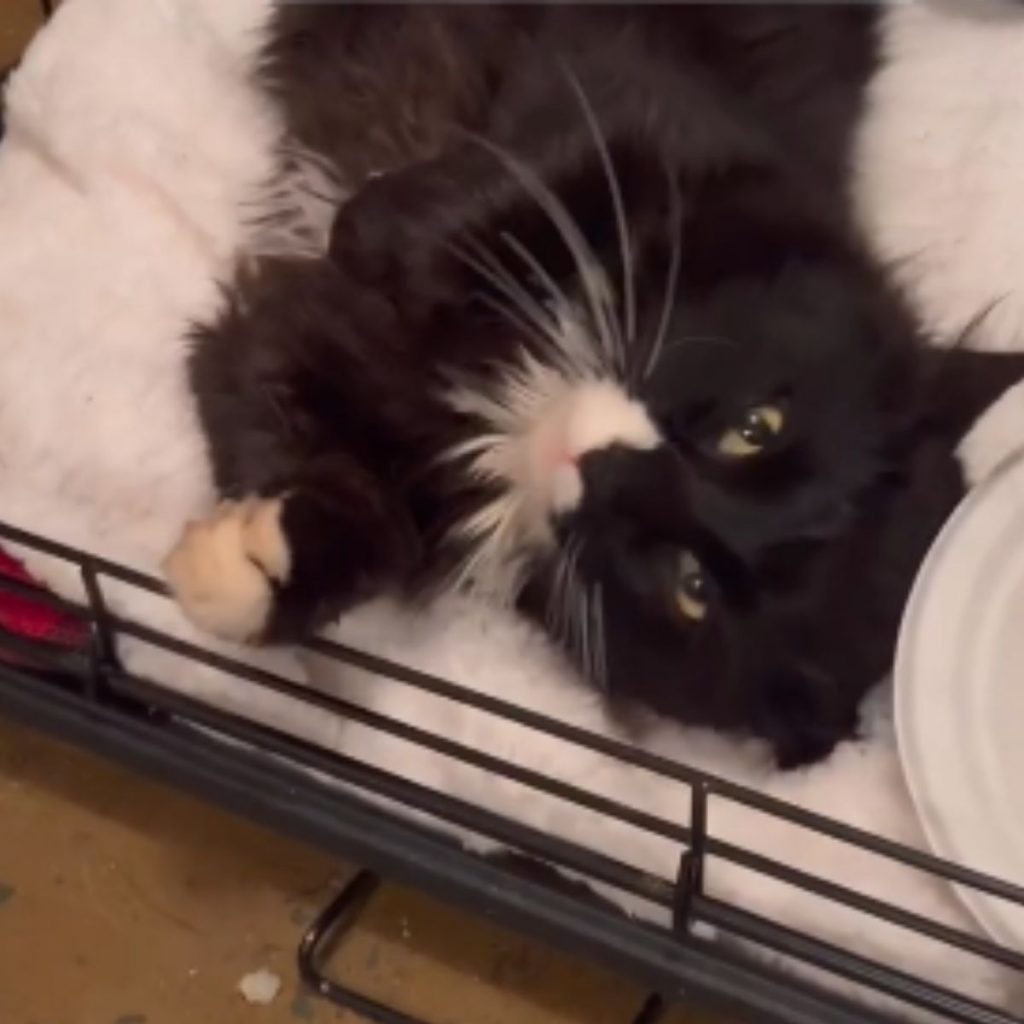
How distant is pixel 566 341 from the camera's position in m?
0.92

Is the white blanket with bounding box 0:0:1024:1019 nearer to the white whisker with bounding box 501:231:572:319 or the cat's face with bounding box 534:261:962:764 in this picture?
the cat's face with bounding box 534:261:962:764

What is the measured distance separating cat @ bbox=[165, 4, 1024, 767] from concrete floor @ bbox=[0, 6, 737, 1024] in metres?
0.19

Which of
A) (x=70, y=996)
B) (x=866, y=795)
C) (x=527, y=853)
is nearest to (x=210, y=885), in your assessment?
(x=70, y=996)

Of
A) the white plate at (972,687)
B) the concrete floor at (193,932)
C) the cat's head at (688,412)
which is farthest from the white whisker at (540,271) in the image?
the concrete floor at (193,932)

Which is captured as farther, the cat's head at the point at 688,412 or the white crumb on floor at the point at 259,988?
the white crumb on floor at the point at 259,988

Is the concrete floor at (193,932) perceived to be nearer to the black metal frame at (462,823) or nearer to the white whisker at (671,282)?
the black metal frame at (462,823)

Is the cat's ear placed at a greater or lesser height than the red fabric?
lesser

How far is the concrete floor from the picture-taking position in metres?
1.03

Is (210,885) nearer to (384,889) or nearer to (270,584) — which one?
(384,889)

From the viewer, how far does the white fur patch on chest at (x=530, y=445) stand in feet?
2.84

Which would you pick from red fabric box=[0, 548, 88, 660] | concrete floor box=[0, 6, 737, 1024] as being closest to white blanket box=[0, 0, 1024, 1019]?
red fabric box=[0, 548, 88, 660]

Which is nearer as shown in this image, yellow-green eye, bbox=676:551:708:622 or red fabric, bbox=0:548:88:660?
yellow-green eye, bbox=676:551:708:622

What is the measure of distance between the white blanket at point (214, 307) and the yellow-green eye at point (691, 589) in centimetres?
10

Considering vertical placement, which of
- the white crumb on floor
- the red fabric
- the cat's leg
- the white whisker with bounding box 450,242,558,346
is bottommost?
the white crumb on floor
